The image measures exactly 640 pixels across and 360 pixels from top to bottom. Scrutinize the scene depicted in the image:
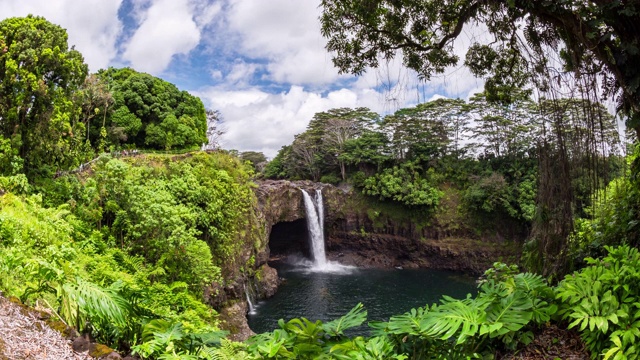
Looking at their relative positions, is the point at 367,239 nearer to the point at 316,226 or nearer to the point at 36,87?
the point at 316,226

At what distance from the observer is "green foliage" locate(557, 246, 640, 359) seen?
2.54 meters

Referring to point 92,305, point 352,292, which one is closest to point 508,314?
point 92,305

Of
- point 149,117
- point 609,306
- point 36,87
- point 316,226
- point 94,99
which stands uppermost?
point 94,99

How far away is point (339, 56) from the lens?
18.4 ft

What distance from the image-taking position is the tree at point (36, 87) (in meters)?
9.85

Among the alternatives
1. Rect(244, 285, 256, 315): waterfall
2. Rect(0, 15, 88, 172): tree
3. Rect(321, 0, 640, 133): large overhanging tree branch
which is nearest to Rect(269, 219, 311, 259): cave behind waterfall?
Rect(244, 285, 256, 315): waterfall

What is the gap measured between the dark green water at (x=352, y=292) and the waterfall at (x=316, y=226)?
76.0 inches

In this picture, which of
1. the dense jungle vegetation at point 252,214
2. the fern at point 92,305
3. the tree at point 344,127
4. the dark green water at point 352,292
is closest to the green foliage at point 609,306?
the dense jungle vegetation at point 252,214

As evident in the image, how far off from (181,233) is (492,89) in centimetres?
Answer: 736

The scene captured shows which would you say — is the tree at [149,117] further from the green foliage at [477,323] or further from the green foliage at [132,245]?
the green foliage at [477,323]

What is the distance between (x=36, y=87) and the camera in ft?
32.7

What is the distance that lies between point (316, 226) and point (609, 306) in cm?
2566

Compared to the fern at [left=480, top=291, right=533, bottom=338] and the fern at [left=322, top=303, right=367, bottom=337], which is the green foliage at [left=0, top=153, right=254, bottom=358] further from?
the fern at [left=480, top=291, right=533, bottom=338]

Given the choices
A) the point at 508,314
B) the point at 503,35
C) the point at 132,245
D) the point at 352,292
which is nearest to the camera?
the point at 508,314
